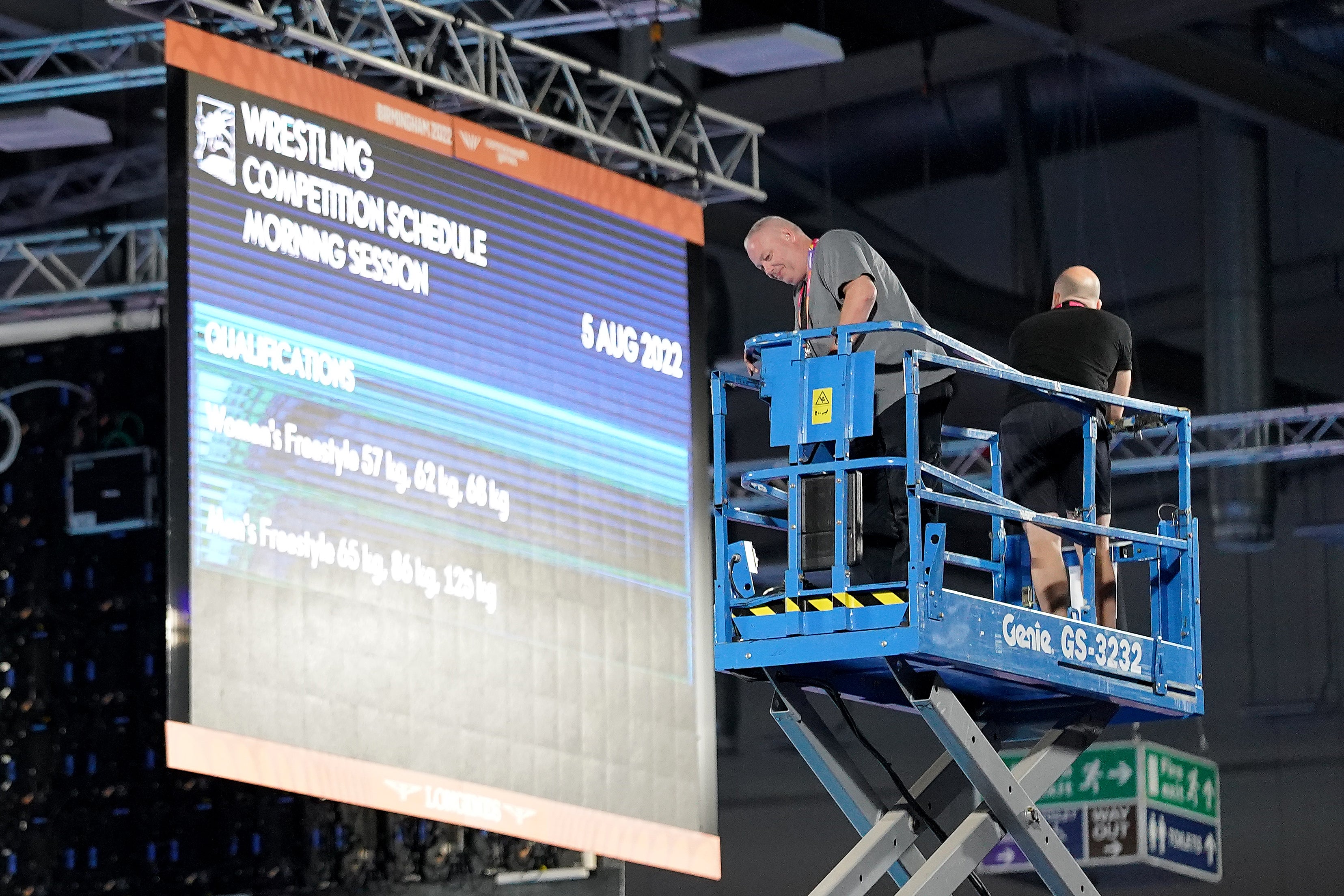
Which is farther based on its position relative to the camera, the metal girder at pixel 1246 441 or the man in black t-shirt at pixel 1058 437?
the metal girder at pixel 1246 441

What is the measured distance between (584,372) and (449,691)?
1983 mm

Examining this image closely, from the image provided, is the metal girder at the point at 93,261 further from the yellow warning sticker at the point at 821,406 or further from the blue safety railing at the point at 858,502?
the yellow warning sticker at the point at 821,406

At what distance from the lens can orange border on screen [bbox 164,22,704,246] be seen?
11.3m

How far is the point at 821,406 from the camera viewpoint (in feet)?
23.2

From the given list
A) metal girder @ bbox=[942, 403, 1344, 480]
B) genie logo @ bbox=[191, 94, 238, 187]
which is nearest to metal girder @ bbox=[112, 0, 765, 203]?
genie logo @ bbox=[191, 94, 238, 187]

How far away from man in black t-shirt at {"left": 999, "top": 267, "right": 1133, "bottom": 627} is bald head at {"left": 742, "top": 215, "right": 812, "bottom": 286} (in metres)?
0.79

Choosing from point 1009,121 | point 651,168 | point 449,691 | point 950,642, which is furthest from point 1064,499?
point 1009,121

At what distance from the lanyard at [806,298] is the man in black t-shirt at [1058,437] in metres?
0.71

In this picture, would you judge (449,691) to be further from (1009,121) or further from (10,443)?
(1009,121)

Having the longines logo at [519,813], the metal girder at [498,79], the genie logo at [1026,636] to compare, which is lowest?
the longines logo at [519,813]

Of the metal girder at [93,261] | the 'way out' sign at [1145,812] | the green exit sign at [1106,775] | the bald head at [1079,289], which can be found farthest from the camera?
the metal girder at [93,261]

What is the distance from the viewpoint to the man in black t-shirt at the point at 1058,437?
759 centimetres

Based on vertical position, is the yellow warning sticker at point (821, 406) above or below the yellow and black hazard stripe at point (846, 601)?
above

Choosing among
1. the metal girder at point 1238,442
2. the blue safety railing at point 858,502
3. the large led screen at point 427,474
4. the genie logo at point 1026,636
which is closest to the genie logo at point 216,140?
the large led screen at point 427,474
